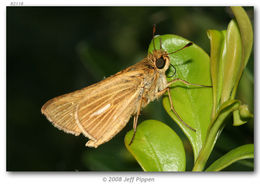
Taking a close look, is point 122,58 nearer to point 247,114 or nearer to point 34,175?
point 34,175

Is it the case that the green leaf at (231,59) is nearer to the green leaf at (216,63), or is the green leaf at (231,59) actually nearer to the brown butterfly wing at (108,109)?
the green leaf at (216,63)

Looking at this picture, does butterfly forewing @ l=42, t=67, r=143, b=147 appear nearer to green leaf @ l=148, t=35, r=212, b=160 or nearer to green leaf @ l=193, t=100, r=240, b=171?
green leaf @ l=148, t=35, r=212, b=160

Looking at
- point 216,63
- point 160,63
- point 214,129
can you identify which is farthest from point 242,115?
point 160,63

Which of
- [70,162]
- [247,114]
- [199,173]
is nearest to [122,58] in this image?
[70,162]

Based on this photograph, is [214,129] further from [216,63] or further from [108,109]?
[108,109]

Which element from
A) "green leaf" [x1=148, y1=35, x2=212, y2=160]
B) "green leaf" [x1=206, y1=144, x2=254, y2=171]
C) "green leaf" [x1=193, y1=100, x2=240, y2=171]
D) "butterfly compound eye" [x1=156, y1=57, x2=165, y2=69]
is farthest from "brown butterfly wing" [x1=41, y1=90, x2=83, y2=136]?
"green leaf" [x1=206, y1=144, x2=254, y2=171]

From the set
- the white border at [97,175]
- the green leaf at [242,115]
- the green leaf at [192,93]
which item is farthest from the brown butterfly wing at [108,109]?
the green leaf at [242,115]
